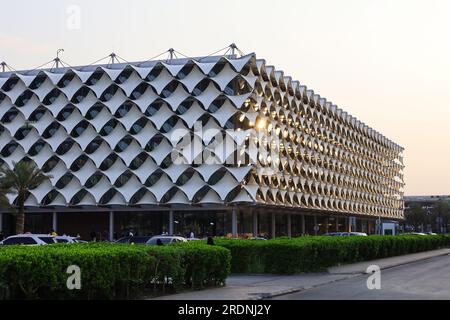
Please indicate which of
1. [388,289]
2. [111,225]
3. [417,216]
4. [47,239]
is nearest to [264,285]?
[388,289]

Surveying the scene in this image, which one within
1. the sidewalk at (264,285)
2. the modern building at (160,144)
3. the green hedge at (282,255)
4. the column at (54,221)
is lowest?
the sidewalk at (264,285)

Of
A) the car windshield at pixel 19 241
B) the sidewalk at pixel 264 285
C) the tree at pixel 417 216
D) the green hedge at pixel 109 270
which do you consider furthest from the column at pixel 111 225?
the tree at pixel 417 216

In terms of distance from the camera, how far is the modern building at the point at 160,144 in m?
71.6

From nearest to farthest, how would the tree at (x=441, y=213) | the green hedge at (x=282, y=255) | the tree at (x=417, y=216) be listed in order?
the green hedge at (x=282, y=255), the tree at (x=417, y=216), the tree at (x=441, y=213)

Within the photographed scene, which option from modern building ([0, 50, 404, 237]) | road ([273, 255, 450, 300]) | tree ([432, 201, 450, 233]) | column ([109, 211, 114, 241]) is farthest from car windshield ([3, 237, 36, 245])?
tree ([432, 201, 450, 233])

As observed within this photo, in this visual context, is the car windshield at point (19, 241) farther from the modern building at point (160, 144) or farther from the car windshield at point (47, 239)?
the modern building at point (160, 144)

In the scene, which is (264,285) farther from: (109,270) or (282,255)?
(109,270)

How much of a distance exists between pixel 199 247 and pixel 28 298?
7421 millimetres

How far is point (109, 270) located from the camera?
16.9 m

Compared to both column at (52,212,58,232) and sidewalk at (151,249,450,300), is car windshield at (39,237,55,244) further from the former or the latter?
column at (52,212,58,232)

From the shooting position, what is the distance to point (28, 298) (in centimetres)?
1529

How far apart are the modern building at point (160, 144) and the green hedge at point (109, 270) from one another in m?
48.0
